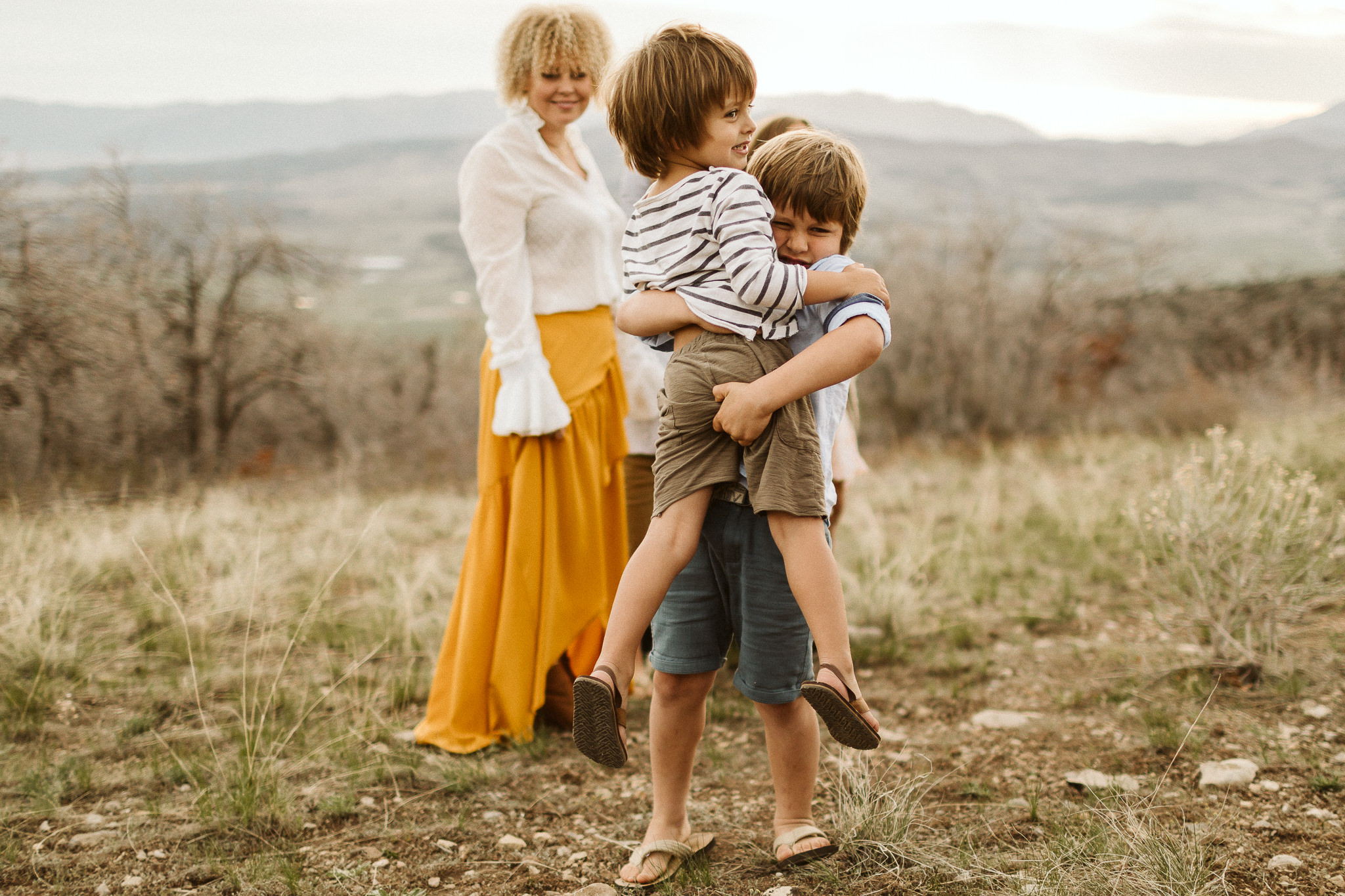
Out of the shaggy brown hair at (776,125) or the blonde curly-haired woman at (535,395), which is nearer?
the blonde curly-haired woman at (535,395)

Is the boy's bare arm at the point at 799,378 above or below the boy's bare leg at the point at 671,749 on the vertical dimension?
above

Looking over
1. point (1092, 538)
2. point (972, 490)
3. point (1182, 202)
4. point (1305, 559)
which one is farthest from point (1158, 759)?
point (1182, 202)

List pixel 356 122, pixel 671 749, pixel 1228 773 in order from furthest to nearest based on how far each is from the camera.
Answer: pixel 356 122 → pixel 1228 773 → pixel 671 749

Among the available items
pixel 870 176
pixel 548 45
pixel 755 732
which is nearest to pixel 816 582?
pixel 870 176

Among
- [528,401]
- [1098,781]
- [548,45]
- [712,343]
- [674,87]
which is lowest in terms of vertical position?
[1098,781]

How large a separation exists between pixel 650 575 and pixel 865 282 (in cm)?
77

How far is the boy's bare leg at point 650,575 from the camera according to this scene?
1893 millimetres

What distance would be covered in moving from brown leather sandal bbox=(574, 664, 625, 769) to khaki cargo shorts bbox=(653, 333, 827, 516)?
1.31 feet

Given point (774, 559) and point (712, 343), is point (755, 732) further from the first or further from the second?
point (712, 343)

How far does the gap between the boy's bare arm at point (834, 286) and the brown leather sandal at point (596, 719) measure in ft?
2.95

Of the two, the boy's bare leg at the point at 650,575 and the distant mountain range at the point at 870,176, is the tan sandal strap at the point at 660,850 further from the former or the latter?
the distant mountain range at the point at 870,176

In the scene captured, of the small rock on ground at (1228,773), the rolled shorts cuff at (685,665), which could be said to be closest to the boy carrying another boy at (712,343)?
the rolled shorts cuff at (685,665)

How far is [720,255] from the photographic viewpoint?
1.88 metres

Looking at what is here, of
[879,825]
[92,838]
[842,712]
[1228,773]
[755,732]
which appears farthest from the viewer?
[755,732]
